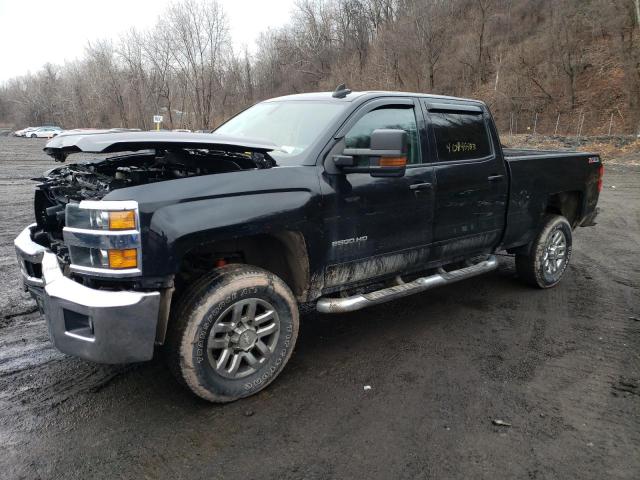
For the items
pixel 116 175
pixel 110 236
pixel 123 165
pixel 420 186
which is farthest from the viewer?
pixel 420 186

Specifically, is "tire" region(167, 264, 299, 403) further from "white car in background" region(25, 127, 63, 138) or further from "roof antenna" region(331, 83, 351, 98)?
"white car in background" region(25, 127, 63, 138)

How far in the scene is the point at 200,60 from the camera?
48.3m

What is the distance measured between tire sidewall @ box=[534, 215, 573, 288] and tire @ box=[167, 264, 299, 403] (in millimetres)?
3236

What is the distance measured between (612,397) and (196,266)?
292 centimetres

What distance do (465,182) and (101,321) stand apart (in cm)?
316

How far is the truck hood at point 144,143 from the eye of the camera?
113 inches

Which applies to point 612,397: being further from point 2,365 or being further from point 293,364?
point 2,365

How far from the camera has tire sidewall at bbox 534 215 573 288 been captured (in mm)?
5387

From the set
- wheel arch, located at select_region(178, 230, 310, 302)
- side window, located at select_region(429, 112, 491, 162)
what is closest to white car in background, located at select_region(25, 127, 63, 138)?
side window, located at select_region(429, 112, 491, 162)

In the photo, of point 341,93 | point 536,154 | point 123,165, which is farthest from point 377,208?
point 536,154

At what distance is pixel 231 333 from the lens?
3148 millimetres

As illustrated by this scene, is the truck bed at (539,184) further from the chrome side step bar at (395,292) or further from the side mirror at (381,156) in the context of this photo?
the side mirror at (381,156)

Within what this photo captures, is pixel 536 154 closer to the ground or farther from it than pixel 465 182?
farther from it

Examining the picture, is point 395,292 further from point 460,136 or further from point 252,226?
point 460,136
